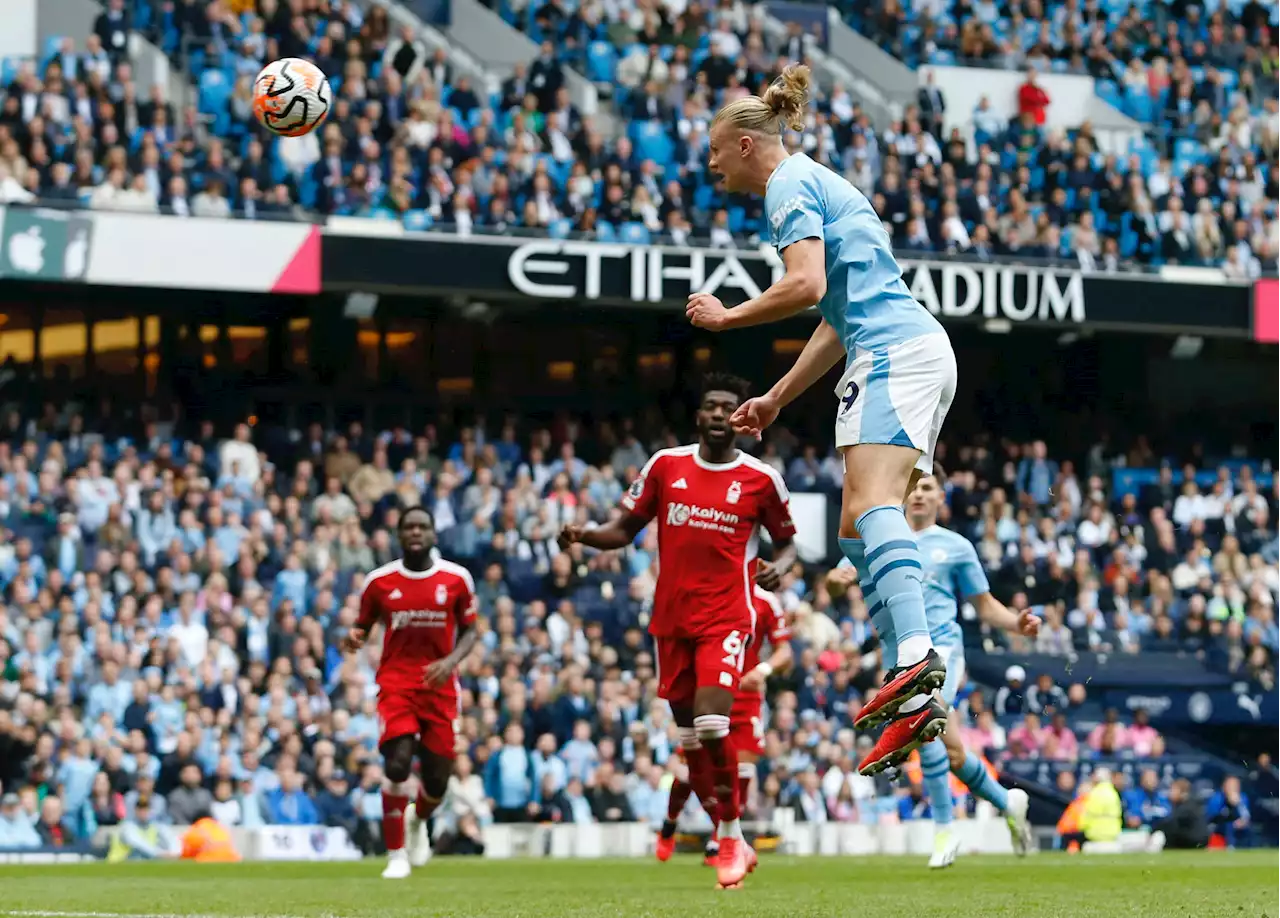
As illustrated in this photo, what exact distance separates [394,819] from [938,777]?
3.42m

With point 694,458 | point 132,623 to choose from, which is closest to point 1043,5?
point 132,623

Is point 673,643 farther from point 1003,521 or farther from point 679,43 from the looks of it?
point 679,43

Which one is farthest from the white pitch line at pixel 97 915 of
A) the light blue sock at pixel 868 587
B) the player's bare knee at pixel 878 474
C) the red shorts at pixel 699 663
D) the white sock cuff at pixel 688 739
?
the white sock cuff at pixel 688 739

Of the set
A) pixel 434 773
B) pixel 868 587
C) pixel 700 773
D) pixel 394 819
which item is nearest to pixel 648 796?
pixel 434 773

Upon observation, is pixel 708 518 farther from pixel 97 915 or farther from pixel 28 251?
pixel 28 251

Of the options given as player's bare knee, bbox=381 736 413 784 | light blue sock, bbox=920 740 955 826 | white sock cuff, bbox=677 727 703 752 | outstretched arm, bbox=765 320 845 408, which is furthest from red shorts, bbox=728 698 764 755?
outstretched arm, bbox=765 320 845 408

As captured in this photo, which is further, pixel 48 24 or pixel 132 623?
pixel 48 24

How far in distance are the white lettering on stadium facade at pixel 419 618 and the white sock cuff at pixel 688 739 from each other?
214 cm

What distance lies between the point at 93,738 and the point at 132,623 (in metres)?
1.70

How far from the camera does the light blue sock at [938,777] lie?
40.9ft

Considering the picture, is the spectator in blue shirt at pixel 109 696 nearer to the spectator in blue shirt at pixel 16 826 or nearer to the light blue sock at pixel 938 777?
the spectator in blue shirt at pixel 16 826

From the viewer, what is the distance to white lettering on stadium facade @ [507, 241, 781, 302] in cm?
2347

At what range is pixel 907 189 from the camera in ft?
85.1

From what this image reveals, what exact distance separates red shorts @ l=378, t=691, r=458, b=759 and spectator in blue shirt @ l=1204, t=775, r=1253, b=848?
10574 millimetres
